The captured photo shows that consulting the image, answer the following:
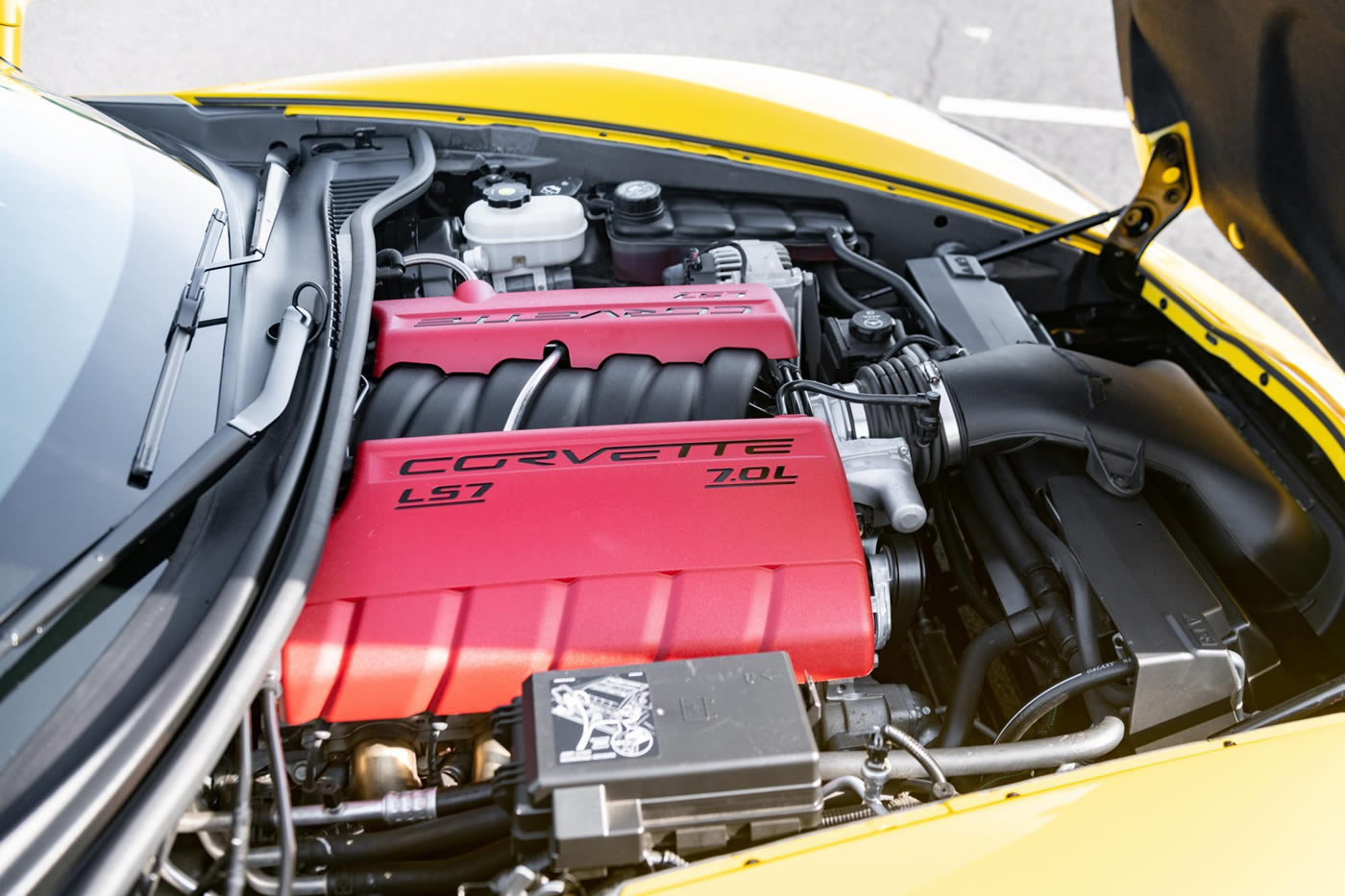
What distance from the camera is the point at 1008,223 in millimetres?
2271

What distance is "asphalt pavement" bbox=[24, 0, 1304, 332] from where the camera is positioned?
14.3ft

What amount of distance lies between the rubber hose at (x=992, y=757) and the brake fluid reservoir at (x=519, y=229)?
116cm

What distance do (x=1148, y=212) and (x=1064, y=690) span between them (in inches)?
42.5

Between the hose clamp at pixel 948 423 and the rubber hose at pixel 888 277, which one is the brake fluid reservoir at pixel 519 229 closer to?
the rubber hose at pixel 888 277

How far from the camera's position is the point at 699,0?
5008mm

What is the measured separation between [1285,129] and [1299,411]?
1.58 feet

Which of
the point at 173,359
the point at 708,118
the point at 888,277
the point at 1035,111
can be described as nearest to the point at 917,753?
the point at 173,359

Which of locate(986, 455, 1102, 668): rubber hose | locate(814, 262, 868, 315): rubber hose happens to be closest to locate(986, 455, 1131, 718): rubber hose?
locate(986, 455, 1102, 668): rubber hose

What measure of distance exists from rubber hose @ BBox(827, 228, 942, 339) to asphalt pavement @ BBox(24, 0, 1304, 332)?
2346 millimetres

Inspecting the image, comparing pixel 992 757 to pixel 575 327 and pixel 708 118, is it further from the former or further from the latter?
pixel 708 118

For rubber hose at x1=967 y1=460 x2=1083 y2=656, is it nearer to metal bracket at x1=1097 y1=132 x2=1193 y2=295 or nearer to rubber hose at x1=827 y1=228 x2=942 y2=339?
rubber hose at x1=827 y1=228 x2=942 y2=339

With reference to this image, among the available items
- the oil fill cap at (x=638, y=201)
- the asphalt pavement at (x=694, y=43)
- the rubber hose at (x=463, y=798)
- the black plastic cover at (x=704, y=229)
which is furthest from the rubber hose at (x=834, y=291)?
the asphalt pavement at (x=694, y=43)

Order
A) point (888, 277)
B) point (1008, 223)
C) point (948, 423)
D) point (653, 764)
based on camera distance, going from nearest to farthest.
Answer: point (653, 764), point (948, 423), point (888, 277), point (1008, 223)

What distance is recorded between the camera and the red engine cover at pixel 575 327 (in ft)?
5.51
